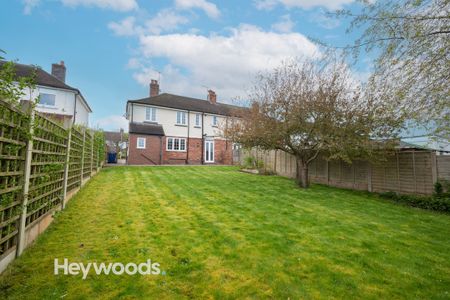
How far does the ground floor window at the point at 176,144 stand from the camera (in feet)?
75.2


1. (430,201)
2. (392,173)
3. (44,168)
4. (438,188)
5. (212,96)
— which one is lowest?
(430,201)

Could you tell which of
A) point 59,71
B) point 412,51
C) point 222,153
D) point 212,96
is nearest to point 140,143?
point 222,153

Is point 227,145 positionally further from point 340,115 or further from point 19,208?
point 19,208

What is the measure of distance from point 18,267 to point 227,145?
23.7 m

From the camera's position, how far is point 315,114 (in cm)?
913

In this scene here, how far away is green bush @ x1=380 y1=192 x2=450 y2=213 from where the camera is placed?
724cm

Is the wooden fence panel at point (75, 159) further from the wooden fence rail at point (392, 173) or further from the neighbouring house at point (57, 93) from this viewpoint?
the neighbouring house at point (57, 93)

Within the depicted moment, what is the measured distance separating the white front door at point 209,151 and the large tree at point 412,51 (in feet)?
70.5

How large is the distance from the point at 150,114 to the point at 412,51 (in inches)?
845

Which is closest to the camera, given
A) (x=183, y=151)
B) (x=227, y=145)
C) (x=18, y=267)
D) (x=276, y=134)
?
(x=18, y=267)

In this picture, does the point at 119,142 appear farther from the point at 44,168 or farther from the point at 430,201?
the point at 430,201

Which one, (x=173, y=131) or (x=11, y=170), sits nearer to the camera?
(x=11, y=170)

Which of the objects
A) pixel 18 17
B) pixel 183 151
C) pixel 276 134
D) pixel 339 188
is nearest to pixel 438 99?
pixel 276 134

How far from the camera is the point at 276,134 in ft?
31.4
